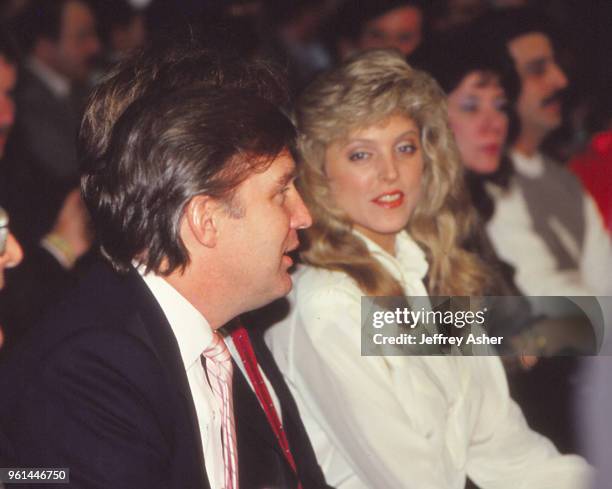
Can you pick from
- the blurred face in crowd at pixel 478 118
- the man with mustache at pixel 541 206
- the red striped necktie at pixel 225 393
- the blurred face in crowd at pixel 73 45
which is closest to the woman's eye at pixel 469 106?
the blurred face in crowd at pixel 478 118

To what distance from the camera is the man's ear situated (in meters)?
1.31

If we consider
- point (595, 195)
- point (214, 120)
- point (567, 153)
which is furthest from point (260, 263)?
point (567, 153)

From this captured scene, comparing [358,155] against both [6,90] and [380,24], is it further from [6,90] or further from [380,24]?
[380,24]

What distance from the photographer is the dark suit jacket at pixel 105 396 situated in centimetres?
117

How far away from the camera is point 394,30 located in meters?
3.51

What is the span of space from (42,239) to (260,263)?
1272 mm

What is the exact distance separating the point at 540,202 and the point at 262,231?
163cm

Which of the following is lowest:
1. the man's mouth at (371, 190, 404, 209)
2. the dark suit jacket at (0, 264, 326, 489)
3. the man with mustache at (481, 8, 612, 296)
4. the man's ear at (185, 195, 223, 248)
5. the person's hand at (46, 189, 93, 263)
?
the dark suit jacket at (0, 264, 326, 489)

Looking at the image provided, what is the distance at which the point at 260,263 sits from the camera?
1379mm

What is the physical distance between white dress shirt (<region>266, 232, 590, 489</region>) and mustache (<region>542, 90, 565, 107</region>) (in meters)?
1.31

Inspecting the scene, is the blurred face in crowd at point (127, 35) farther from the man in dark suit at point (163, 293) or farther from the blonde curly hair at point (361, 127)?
the man in dark suit at point (163, 293)

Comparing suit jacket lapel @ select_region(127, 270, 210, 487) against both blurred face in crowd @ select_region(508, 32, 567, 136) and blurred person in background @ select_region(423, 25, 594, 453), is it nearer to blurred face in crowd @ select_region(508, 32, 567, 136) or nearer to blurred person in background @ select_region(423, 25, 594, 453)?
blurred person in background @ select_region(423, 25, 594, 453)

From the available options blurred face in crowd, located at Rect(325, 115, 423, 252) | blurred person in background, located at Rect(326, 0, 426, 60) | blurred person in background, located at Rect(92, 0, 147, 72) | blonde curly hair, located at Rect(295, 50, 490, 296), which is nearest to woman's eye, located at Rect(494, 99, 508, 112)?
blonde curly hair, located at Rect(295, 50, 490, 296)

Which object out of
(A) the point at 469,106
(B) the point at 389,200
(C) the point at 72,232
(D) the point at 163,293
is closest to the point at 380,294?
(B) the point at 389,200
